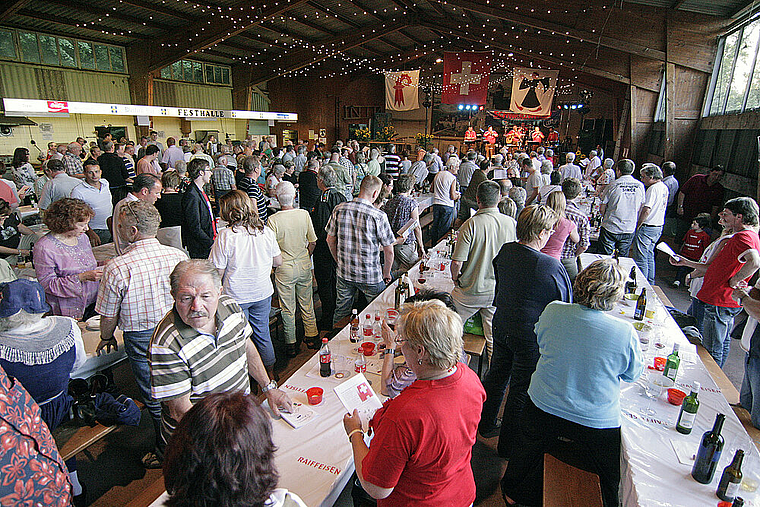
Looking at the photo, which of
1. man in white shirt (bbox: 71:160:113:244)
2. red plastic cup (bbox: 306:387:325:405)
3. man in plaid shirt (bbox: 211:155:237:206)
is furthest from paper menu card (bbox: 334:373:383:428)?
man in plaid shirt (bbox: 211:155:237:206)

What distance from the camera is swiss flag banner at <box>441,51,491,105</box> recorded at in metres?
14.5

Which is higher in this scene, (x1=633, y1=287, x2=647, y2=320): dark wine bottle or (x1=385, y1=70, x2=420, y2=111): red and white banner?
(x1=385, y1=70, x2=420, y2=111): red and white banner

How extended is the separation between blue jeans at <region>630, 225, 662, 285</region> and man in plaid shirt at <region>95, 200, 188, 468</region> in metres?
5.38

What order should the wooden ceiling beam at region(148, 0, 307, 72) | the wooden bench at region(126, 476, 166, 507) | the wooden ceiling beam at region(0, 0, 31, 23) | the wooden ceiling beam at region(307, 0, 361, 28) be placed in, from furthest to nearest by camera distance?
the wooden ceiling beam at region(307, 0, 361, 28)
the wooden ceiling beam at region(148, 0, 307, 72)
the wooden ceiling beam at region(0, 0, 31, 23)
the wooden bench at region(126, 476, 166, 507)

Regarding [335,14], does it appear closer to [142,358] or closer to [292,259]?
[292,259]

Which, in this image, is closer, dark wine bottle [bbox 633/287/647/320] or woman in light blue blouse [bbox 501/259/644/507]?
woman in light blue blouse [bbox 501/259/644/507]

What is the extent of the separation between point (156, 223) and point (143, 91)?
43.1 feet

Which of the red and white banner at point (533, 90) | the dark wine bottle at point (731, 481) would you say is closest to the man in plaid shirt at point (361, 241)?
the dark wine bottle at point (731, 481)

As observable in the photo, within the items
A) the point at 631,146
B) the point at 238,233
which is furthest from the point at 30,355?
the point at 631,146

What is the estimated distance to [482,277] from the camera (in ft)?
10.1

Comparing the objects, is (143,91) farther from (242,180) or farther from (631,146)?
(631,146)

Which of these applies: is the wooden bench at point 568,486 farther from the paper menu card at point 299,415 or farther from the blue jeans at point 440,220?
the blue jeans at point 440,220

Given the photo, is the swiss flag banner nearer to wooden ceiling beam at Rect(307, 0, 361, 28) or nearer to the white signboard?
wooden ceiling beam at Rect(307, 0, 361, 28)

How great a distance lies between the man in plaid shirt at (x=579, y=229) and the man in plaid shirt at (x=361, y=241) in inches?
72.3
